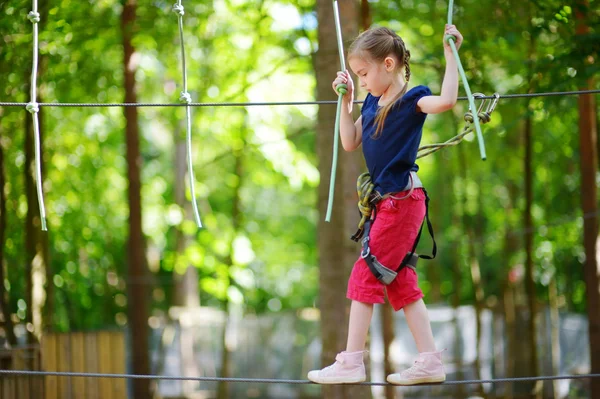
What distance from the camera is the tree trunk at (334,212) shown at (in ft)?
16.5

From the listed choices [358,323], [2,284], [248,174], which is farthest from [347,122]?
[248,174]

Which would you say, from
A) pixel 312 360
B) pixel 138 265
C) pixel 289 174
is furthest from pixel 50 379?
pixel 312 360

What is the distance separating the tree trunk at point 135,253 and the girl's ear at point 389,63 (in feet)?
17.5

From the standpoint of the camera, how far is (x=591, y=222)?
6.31 meters

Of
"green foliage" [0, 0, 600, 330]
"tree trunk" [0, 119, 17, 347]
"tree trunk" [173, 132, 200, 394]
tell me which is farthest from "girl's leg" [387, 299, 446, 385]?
"tree trunk" [173, 132, 200, 394]

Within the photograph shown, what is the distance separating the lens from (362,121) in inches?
119

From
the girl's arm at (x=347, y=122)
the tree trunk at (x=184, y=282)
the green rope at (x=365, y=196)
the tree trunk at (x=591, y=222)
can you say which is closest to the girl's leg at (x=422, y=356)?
the green rope at (x=365, y=196)

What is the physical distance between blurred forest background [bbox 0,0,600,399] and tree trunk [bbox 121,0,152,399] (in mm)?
20

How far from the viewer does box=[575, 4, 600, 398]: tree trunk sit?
242 inches

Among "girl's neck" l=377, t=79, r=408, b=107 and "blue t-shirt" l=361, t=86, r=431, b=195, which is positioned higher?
"girl's neck" l=377, t=79, r=408, b=107

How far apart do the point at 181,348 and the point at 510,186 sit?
5.19 metres

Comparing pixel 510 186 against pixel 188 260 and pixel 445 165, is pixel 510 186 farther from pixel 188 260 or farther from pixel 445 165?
pixel 188 260

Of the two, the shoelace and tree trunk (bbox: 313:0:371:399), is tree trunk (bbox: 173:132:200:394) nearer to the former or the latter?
tree trunk (bbox: 313:0:371:399)

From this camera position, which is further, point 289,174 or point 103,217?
point 103,217
